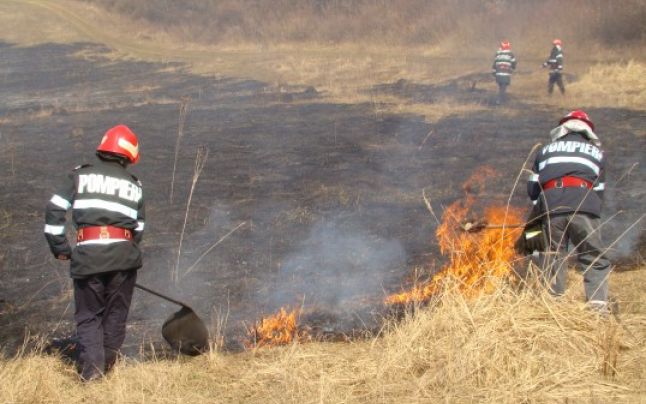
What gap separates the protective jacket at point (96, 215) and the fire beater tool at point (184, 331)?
1.49 ft

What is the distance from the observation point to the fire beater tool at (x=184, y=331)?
5828 mm

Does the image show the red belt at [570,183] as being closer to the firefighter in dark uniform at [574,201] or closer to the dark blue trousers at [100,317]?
the firefighter in dark uniform at [574,201]

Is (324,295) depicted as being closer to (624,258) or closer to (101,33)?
(624,258)

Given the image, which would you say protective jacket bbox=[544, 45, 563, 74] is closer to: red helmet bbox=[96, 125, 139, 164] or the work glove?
the work glove

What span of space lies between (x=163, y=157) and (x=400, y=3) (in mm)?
25669

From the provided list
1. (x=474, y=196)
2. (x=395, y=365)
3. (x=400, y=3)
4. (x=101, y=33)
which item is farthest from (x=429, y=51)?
(x=395, y=365)

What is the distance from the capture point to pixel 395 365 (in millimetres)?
4820

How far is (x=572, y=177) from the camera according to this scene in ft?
20.3

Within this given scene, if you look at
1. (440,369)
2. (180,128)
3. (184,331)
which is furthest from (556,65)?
(440,369)

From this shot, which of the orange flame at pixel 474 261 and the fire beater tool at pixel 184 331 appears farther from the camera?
the orange flame at pixel 474 261

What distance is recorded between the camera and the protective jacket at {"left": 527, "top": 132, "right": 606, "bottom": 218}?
6094 mm

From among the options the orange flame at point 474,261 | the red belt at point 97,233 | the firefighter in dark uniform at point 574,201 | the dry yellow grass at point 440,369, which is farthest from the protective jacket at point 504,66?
the red belt at point 97,233

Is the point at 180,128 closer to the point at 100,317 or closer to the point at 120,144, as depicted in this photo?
the point at 120,144

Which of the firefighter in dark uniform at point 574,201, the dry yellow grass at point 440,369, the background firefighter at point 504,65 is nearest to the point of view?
the dry yellow grass at point 440,369
